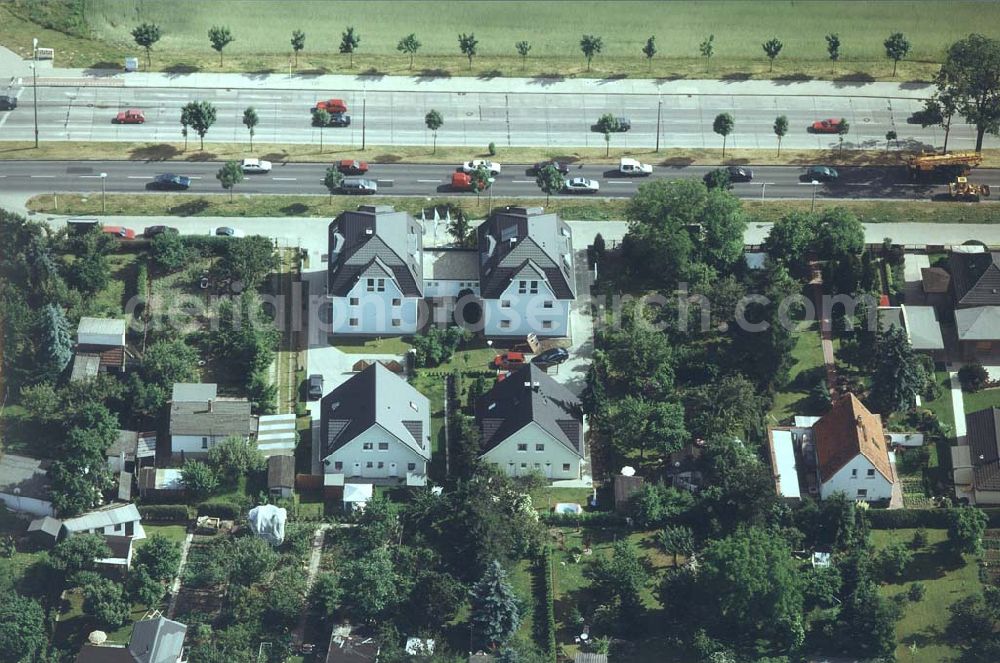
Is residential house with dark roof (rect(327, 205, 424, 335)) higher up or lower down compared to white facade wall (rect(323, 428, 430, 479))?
higher up

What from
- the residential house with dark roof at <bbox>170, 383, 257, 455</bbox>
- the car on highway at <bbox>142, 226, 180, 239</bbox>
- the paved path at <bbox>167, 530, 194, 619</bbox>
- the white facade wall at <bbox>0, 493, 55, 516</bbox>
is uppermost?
the car on highway at <bbox>142, 226, 180, 239</bbox>

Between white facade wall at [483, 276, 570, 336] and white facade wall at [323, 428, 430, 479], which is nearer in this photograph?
white facade wall at [323, 428, 430, 479]

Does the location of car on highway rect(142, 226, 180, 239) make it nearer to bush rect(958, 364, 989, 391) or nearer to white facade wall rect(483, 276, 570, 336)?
white facade wall rect(483, 276, 570, 336)

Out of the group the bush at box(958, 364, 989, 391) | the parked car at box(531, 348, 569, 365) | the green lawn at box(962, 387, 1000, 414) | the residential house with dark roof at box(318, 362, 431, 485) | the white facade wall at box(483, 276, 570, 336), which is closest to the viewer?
the residential house with dark roof at box(318, 362, 431, 485)

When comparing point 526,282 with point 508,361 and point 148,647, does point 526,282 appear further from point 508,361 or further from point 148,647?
point 148,647

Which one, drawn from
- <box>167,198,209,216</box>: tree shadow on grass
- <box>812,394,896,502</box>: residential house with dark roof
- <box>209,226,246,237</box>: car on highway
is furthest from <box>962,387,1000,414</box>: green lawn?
<box>167,198,209,216</box>: tree shadow on grass

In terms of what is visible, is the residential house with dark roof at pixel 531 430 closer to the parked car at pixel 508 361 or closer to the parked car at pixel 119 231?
the parked car at pixel 508 361

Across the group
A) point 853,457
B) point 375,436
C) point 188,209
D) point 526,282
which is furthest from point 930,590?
point 188,209
